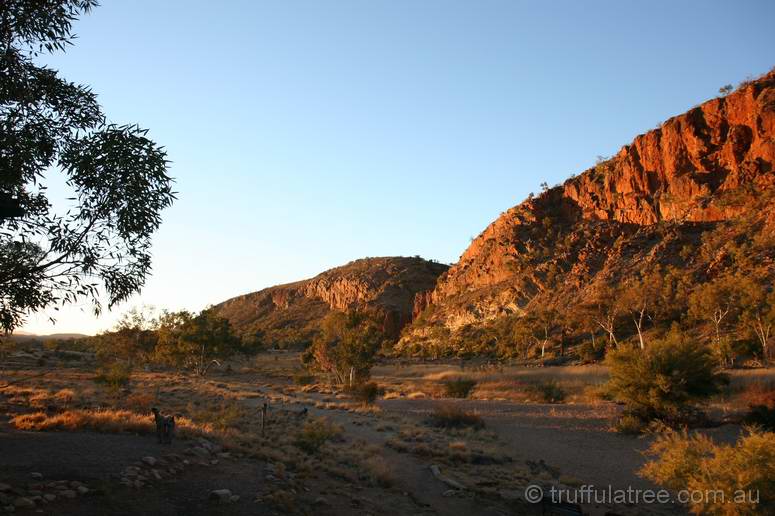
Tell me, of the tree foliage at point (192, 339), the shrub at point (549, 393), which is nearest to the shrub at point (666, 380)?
the shrub at point (549, 393)

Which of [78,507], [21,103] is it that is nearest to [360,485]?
[78,507]

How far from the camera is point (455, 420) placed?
2206 cm

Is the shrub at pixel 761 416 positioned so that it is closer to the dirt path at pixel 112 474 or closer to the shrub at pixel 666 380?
the shrub at pixel 666 380

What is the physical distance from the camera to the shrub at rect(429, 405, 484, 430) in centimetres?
2165

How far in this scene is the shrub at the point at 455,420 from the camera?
21648 mm

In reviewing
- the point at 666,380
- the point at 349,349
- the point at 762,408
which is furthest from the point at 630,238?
the point at 762,408

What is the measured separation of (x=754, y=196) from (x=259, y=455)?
75.3 m

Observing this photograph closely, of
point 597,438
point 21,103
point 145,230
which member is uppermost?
point 21,103

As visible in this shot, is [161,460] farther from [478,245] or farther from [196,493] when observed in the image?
[478,245]

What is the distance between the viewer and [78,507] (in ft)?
24.9

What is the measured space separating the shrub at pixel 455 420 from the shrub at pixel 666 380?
6001 millimetres

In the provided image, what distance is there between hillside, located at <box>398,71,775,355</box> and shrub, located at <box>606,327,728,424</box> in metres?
32.4

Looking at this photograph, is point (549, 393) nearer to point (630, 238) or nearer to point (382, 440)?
point (382, 440)

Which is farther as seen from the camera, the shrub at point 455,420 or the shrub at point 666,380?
the shrub at point 455,420
